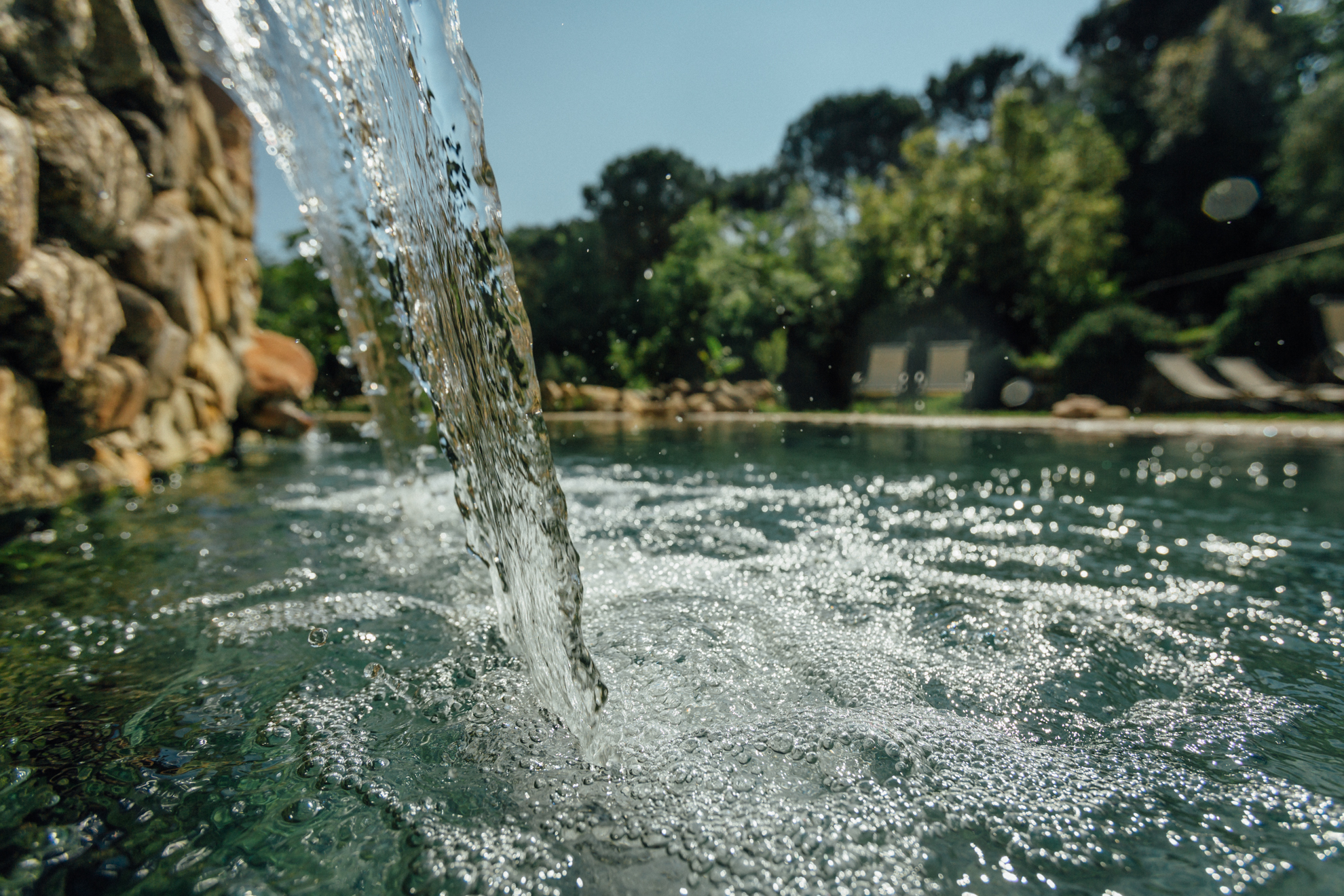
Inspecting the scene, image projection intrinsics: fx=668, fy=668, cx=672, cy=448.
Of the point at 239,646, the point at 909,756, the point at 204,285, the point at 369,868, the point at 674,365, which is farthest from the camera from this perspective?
the point at 674,365

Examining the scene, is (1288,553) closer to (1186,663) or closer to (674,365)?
(1186,663)

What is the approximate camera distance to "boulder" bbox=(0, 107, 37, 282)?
3232mm

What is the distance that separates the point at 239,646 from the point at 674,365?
56.4ft

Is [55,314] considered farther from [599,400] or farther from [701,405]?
[701,405]

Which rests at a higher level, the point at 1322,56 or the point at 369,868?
the point at 1322,56

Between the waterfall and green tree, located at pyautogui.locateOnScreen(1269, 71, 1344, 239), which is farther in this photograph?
green tree, located at pyautogui.locateOnScreen(1269, 71, 1344, 239)

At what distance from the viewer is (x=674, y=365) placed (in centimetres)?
1928

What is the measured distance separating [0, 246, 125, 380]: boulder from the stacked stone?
1 centimetres

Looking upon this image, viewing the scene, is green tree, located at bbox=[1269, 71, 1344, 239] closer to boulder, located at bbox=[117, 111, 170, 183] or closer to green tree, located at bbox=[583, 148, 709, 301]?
green tree, located at bbox=[583, 148, 709, 301]

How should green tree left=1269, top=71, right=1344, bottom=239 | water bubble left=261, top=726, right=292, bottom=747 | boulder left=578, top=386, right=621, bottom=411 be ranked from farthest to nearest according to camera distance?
green tree left=1269, top=71, right=1344, bottom=239
boulder left=578, top=386, right=621, bottom=411
water bubble left=261, top=726, right=292, bottom=747

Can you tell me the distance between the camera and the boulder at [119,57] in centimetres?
496

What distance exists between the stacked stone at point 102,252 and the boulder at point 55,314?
10 mm

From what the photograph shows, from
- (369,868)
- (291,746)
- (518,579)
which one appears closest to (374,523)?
(518,579)

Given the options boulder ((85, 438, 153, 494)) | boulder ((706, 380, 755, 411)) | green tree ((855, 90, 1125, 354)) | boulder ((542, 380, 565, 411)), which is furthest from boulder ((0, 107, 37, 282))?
green tree ((855, 90, 1125, 354))
